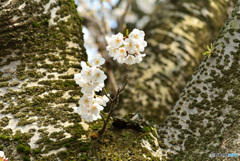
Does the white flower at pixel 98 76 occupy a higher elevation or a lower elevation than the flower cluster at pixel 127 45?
lower

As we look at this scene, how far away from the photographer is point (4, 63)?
5.66 feet

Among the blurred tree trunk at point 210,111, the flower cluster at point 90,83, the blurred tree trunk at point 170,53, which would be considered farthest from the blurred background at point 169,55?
the flower cluster at point 90,83

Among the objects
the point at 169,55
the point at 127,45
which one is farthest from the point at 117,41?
the point at 169,55

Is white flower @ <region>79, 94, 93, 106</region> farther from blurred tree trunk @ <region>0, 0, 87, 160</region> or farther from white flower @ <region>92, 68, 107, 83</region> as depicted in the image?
blurred tree trunk @ <region>0, 0, 87, 160</region>

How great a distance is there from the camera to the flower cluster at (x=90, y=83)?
1.26 m

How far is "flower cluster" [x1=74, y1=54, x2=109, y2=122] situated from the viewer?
4.15 feet

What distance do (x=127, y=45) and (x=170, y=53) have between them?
2.15 metres

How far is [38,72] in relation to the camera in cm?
169

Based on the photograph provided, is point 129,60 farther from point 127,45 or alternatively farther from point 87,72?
point 87,72

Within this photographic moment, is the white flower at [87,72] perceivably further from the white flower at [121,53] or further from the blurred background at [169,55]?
the blurred background at [169,55]

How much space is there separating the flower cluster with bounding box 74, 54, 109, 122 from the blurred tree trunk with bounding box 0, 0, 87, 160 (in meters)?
0.23

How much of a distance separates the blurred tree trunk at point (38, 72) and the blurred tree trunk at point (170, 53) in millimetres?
1355

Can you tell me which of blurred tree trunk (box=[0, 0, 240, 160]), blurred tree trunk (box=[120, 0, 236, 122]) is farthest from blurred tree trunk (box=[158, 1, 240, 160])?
blurred tree trunk (box=[120, 0, 236, 122])

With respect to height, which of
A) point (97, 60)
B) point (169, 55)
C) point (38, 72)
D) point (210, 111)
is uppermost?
point (169, 55)
